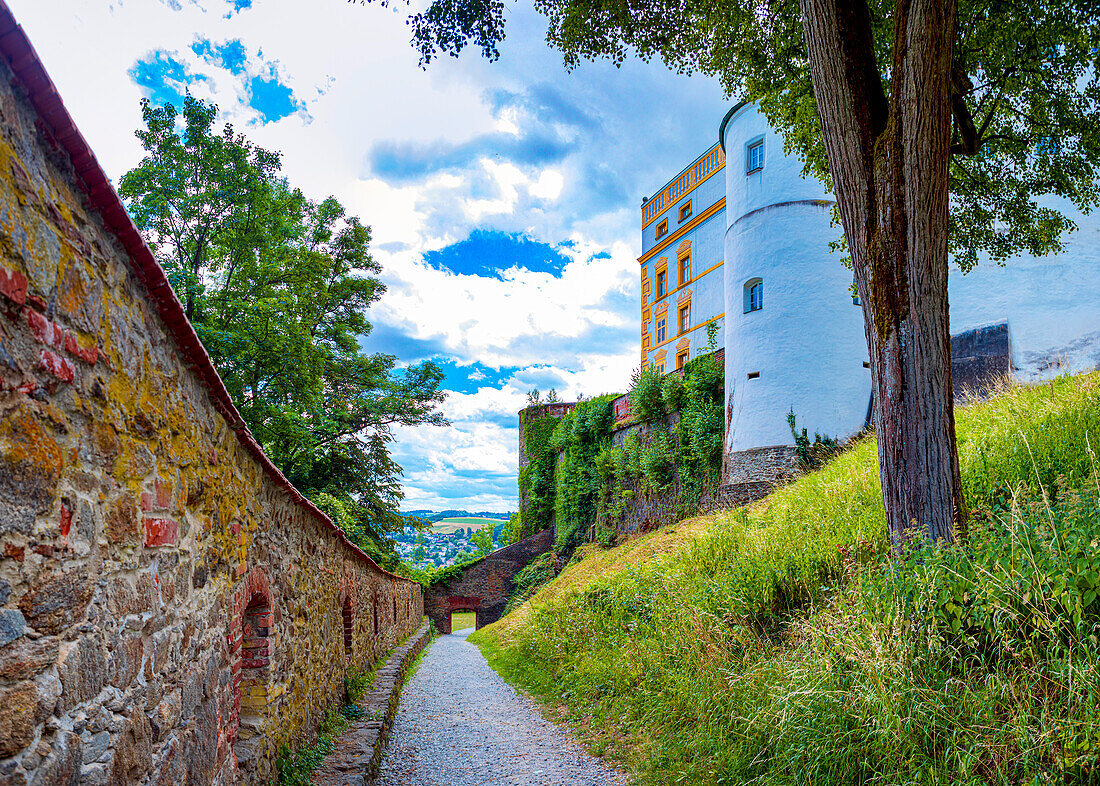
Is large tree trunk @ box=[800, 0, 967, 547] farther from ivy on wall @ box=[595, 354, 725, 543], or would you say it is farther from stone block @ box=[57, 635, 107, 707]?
ivy on wall @ box=[595, 354, 725, 543]

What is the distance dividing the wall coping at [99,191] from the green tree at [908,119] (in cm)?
484

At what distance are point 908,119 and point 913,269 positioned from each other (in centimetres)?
115

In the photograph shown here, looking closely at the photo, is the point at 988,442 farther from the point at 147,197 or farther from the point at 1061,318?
the point at 147,197

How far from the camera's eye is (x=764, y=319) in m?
15.7

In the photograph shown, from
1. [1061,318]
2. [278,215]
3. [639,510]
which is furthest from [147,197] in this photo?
[1061,318]

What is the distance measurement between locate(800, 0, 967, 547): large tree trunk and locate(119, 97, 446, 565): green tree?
11.2m

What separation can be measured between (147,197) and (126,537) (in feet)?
49.0

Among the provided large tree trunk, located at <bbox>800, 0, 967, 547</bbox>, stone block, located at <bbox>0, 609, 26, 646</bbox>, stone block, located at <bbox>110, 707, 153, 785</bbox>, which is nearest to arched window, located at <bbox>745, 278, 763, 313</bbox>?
large tree trunk, located at <bbox>800, 0, 967, 547</bbox>

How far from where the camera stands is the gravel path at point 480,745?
556 cm

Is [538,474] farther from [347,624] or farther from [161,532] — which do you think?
[161,532]

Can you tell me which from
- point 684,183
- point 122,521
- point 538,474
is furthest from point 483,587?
point 122,521

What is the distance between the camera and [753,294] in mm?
16453

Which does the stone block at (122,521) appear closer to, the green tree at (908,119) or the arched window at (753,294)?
the green tree at (908,119)

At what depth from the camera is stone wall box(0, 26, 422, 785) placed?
175 centimetres
